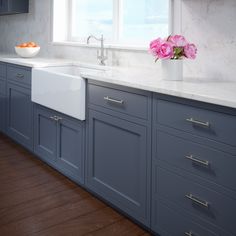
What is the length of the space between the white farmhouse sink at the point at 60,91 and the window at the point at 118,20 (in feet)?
1.69

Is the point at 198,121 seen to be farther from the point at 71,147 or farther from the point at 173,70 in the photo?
the point at 71,147

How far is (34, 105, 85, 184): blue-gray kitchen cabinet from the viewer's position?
2721mm

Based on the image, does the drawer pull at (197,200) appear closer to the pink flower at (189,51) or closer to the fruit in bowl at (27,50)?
the pink flower at (189,51)

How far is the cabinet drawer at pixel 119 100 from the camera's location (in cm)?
208

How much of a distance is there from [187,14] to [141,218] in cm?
134

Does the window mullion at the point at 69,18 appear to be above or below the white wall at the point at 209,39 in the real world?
above

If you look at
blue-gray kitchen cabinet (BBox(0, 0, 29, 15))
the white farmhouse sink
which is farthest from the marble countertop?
blue-gray kitchen cabinet (BBox(0, 0, 29, 15))

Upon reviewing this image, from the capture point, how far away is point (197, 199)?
1.81 meters

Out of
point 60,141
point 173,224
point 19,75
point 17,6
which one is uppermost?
point 17,6

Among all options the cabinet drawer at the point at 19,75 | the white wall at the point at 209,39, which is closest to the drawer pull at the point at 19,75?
the cabinet drawer at the point at 19,75

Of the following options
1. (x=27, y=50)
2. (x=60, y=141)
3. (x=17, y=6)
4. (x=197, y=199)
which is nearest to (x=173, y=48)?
(x=197, y=199)

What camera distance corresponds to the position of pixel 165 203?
2.00m

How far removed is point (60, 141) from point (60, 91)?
1.33 feet

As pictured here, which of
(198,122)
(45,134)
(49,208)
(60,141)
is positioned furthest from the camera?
(45,134)
